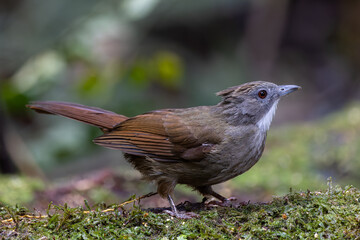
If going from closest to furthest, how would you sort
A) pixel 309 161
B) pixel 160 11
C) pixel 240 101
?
pixel 240 101
pixel 309 161
pixel 160 11

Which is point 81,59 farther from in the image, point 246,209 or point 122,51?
point 246,209

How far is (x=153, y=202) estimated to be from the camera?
18.7 ft

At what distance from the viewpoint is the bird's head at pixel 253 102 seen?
467cm

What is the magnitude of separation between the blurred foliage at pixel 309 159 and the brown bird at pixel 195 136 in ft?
6.74

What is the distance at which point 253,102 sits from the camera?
4738 millimetres

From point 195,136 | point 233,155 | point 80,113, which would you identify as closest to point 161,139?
point 195,136

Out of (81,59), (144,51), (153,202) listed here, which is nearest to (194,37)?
(144,51)

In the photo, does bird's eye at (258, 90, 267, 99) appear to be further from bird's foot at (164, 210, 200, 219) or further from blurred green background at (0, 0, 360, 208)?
bird's foot at (164, 210, 200, 219)

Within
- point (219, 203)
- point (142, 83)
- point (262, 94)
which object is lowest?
point (219, 203)

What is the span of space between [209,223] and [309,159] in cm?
449

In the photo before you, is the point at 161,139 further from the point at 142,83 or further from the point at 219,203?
the point at 142,83

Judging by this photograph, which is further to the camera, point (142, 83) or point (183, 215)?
point (142, 83)

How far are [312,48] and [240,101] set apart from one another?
32.0ft

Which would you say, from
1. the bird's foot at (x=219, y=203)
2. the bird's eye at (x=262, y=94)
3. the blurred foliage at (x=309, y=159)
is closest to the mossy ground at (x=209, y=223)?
the bird's foot at (x=219, y=203)
